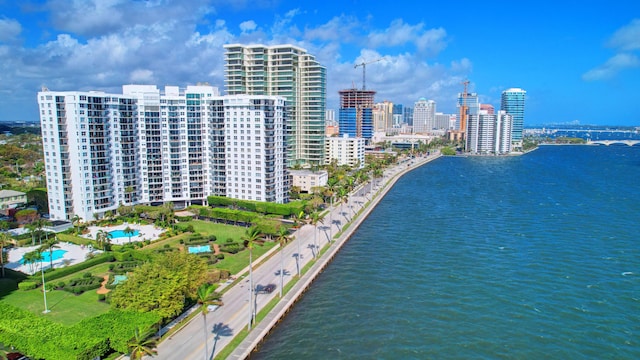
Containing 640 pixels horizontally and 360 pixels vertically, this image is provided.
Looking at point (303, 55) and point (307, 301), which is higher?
point (303, 55)

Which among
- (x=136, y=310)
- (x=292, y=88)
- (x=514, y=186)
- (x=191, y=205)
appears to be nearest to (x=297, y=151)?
(x=292, y=88)

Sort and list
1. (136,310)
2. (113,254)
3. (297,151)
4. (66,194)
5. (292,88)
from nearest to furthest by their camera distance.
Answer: (136,310) < (113,254) < (66,194) < (292,88) < (297,151)

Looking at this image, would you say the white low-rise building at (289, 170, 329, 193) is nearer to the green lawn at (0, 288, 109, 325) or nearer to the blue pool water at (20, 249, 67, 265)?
the blue pool water at (20, 249, 67, 265)

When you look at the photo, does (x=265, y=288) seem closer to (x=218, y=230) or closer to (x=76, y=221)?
(x=218, y=230)

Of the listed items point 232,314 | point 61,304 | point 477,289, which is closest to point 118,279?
point 61,304

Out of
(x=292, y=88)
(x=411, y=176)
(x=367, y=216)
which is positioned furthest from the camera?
(x=411, y=176)

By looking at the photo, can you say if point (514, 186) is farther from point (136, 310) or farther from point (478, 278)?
point (136, 310)

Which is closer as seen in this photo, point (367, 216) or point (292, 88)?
point (367, 216)

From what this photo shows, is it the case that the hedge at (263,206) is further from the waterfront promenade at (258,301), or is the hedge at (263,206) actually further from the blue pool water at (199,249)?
the blue pool water at (199,249)
